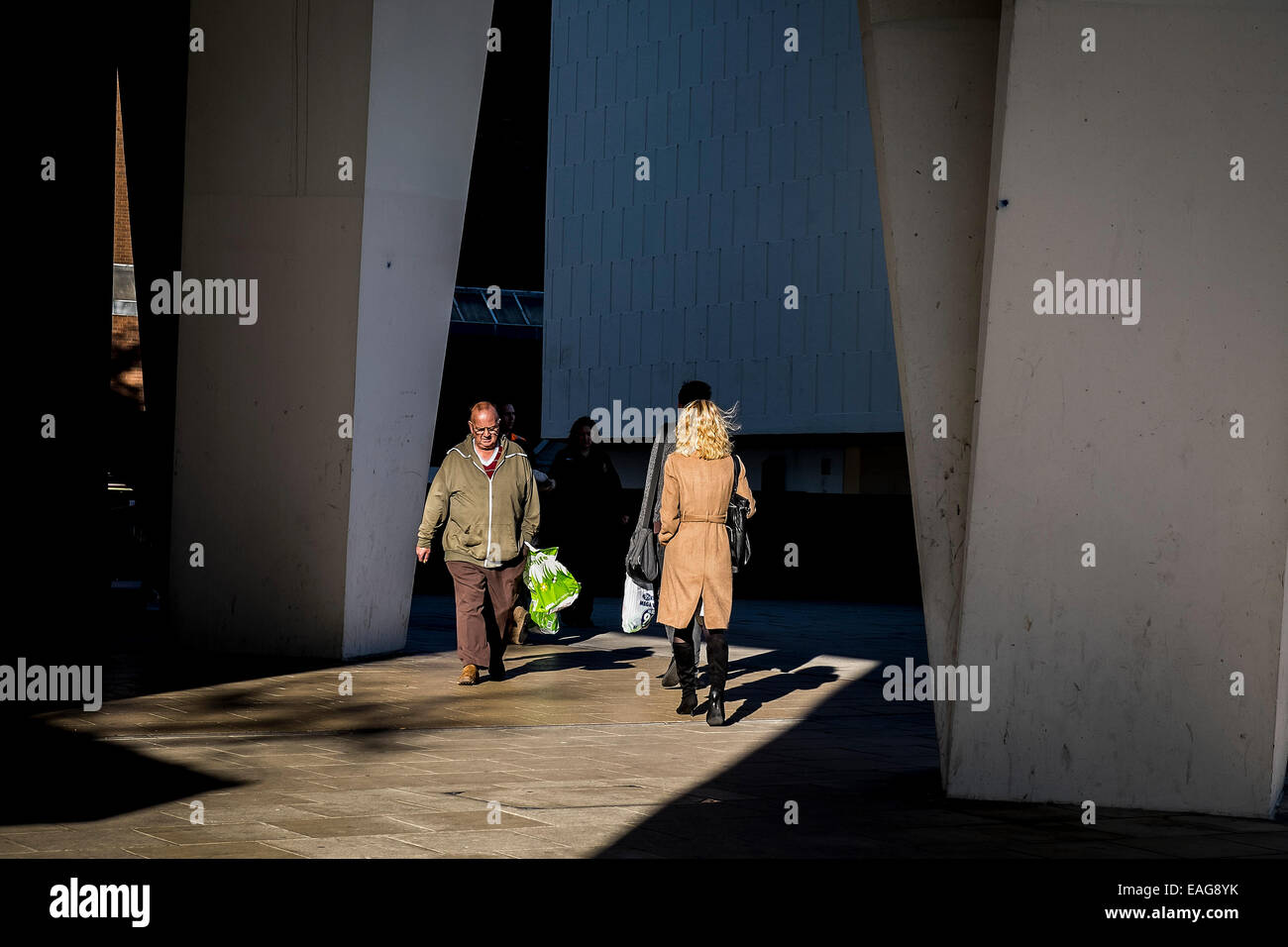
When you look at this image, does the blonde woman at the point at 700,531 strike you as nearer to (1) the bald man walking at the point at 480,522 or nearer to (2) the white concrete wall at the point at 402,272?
(1) the bald man walking at the point at 480,522

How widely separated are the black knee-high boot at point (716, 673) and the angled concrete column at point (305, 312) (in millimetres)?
4322

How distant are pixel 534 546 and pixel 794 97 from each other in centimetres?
2602

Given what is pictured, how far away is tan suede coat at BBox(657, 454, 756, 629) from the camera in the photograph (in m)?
9.52

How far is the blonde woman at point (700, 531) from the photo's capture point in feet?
31.2

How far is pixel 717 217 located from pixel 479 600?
27934 mm

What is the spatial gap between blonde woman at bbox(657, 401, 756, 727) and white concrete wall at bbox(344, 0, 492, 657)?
4.03 metres

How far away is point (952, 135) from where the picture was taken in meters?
7.67

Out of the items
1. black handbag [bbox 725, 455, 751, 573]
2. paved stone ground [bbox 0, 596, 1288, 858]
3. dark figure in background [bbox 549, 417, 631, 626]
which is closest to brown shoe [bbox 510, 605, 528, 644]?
dark figure in background [bbox 549, 417, 631, 626]

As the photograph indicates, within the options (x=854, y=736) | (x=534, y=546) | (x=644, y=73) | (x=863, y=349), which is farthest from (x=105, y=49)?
(x=644, y=73)

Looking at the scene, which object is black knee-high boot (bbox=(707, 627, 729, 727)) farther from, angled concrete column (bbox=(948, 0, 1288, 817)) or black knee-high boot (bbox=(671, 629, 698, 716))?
angled concrete column (bbox=(948, 0, 1288, 817))

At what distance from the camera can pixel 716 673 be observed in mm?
9453

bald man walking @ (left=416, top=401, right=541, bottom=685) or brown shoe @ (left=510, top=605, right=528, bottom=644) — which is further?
brown shoe @ (left=510, top=605, right=528, bottom=644)

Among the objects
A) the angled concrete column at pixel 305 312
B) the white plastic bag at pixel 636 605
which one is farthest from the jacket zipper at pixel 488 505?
the angled concrete column at pixel 305 312
